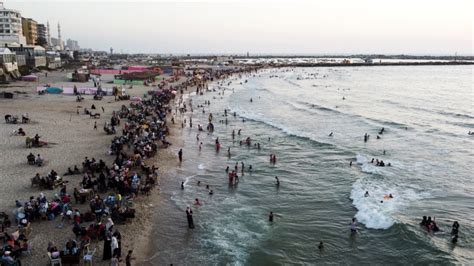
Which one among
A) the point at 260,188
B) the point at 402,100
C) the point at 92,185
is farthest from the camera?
the point at 402,100

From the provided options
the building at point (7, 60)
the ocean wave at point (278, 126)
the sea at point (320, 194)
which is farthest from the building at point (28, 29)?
the sea at point (320, 194)

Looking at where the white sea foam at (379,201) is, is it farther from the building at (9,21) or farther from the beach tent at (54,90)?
A: the building at (9,21)

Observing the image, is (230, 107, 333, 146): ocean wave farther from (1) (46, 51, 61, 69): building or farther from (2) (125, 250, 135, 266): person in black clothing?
(1) (46, 51, 61, 69): building

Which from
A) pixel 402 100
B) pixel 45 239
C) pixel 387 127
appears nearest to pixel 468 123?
pixel 387 127

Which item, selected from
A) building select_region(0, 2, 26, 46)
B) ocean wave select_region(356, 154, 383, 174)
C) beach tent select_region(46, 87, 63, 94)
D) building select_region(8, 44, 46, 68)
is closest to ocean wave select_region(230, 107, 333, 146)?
ocean wave select_region(356, 154, 383, 174)

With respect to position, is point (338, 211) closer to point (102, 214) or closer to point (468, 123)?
point (102, 214)

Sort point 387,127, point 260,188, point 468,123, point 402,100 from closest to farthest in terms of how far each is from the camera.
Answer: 1. point 260,188
2. point 387,127
3. point 468,123
4. point 402,100
